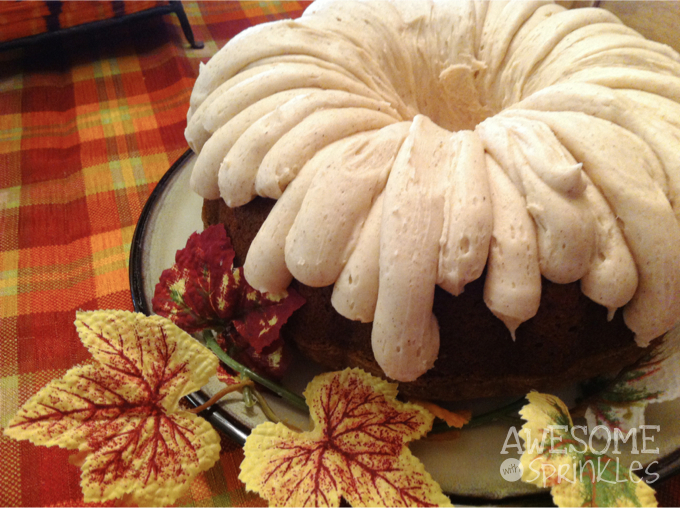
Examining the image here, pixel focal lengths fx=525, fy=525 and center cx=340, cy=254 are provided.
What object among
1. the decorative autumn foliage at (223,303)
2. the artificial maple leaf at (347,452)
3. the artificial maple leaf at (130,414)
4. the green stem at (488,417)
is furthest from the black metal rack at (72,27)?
the green stem at (488,417)

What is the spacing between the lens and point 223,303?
0.80 meters

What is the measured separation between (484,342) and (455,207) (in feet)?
0.63

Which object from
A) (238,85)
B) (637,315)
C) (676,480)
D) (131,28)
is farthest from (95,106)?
(676,480)

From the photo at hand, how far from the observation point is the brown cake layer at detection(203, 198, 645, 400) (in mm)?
674

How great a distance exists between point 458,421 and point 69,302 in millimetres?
832

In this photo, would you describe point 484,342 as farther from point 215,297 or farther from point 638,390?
point 215,297

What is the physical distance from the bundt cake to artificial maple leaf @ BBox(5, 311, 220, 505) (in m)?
0.17

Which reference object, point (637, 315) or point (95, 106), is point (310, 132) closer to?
point (637, 315)

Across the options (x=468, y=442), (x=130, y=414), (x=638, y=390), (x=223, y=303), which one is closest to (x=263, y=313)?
(x=223, y=303)

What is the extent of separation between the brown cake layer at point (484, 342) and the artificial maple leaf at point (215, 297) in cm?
4

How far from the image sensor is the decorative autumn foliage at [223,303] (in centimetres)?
75

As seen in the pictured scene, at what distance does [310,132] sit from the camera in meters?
0.71

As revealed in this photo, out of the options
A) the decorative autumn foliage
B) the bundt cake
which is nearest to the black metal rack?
the bundt cake

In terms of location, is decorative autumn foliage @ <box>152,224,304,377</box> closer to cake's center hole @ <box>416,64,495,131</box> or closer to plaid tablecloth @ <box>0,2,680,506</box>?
plaid tablecloth @ <box>0,2,680,506</box>
